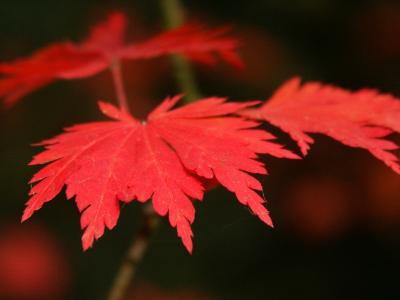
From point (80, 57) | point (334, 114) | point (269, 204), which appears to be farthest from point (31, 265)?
point (334, 114)

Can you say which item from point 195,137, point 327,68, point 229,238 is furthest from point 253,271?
point 195,137

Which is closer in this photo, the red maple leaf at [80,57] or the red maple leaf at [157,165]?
the red maple leaf at [157,165]

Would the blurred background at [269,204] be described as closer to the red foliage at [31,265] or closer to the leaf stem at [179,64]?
the red foliage at [31,265]

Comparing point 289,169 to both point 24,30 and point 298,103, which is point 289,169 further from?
point 298,103

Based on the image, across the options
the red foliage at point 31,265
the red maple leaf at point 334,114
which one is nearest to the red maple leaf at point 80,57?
the red maple leaf at point 334,114

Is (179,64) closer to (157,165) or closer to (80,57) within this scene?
(80,57)
